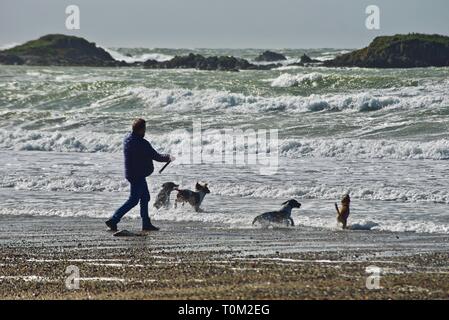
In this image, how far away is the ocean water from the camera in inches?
659

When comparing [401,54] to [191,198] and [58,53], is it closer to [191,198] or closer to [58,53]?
[58,53]

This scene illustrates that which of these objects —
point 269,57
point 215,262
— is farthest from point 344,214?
point 269,57

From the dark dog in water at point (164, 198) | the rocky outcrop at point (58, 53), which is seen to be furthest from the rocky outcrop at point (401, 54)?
the dark dog in water at point (164, 198)

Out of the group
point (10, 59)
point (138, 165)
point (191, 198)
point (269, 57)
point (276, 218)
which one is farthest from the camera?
point (10, 59)

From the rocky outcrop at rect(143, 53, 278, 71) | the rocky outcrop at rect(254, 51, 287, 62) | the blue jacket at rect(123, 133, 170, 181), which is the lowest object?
the blue jacket at rect(123, 133, 170, 181)

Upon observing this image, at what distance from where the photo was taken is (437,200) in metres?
16.6

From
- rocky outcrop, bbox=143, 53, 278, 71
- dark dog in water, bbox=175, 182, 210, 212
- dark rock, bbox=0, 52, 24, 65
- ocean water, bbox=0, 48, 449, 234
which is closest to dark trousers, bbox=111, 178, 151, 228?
ocean water, bbox=0, 48, 449, 234

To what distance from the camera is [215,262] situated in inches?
435

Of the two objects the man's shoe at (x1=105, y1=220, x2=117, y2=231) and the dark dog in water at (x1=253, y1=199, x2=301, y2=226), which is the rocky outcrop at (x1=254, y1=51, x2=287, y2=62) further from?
the man's shoe at (x1=105, y1=220, x2=117, y2=231)

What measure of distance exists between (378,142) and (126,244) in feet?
40.4

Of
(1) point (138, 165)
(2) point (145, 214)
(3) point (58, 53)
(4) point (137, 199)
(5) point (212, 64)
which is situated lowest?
(2) point (145, 214)

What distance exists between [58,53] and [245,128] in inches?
2586

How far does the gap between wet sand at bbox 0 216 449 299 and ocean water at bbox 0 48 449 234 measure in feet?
4.38

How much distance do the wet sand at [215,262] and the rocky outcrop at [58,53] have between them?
64.9m
